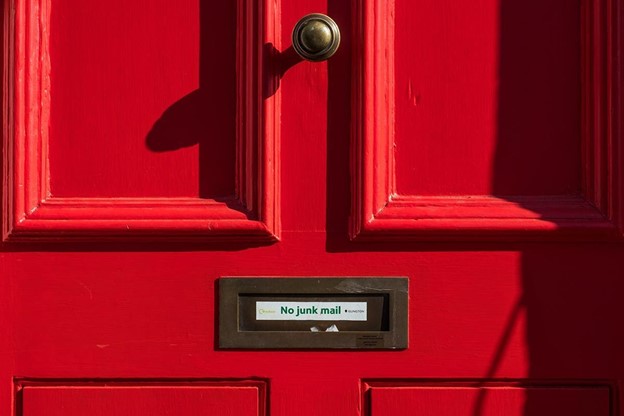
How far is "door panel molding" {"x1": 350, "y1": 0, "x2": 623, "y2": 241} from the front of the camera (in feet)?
4.99

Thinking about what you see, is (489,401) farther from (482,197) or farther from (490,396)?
(482,197)

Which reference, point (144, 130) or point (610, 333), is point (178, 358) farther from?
point (610, 333)

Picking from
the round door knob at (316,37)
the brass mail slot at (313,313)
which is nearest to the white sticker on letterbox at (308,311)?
the brass mail slot at (313,313)

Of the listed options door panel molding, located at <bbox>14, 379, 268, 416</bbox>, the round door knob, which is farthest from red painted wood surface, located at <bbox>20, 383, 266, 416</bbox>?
→ the round door knob

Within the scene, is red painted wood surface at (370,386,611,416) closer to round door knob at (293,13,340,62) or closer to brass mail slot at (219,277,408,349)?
brass mail slot at (219,277,408,349)

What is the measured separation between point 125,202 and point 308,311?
43 centimetres

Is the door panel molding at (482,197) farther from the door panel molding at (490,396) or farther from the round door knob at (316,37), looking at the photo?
the door panel molding at (490,396)

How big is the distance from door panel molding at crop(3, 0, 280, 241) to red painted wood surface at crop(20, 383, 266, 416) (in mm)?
300

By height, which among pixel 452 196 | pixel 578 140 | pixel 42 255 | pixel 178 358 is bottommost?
pixel 178 358

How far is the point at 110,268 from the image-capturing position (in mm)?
1543

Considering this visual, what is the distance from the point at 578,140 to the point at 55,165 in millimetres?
1046

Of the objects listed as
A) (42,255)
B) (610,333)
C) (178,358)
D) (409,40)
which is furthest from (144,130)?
(610,333)

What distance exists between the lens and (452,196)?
5.09 ft

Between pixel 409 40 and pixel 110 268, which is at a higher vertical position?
pixel 409 40
